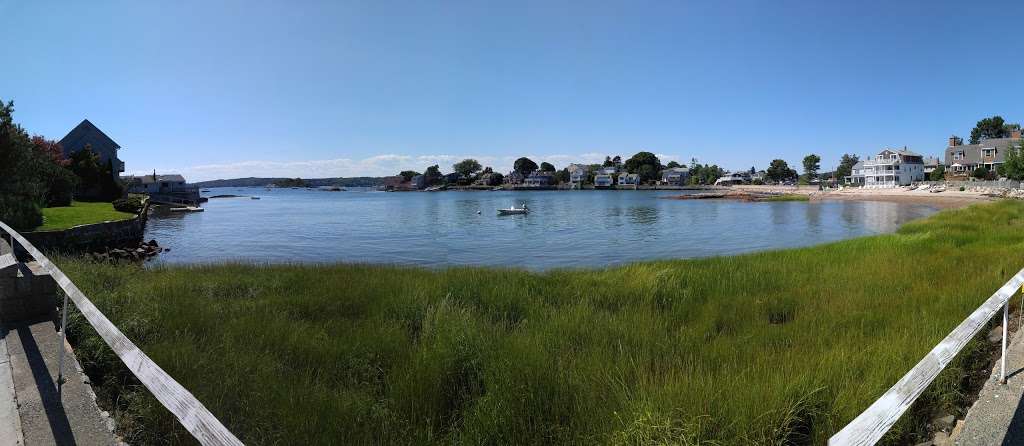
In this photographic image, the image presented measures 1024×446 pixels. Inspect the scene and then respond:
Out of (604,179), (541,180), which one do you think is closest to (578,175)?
(541,180)

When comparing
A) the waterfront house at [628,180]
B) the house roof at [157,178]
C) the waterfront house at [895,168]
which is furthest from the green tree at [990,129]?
the house roof at [157,178]

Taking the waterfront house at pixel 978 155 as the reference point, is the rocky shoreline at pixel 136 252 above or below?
below

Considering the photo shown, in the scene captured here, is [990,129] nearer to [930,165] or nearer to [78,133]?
[930,165]

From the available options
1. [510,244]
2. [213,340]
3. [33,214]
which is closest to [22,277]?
[213,340]

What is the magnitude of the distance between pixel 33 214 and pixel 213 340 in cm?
2751

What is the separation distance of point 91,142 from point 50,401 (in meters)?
74.8

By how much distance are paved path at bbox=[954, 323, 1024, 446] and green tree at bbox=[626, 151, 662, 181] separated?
178 metres

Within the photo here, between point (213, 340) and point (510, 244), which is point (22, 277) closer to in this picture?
point (213, 340)

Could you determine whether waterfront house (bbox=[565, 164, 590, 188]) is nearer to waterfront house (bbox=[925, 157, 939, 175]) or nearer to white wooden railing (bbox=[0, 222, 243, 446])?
waterfront house (bbox=[925, 157, 939, 175])

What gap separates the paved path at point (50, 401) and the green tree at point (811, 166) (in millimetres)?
173872

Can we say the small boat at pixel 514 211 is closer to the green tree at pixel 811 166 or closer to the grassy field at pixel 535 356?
the grassy field at pixel 535 356

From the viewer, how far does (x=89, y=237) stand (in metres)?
26.8

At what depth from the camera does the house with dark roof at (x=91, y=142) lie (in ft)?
194

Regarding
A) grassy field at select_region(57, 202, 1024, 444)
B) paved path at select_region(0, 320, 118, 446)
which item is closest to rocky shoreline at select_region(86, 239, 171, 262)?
grassy field at select_region(57, 202, 1024, 444)
